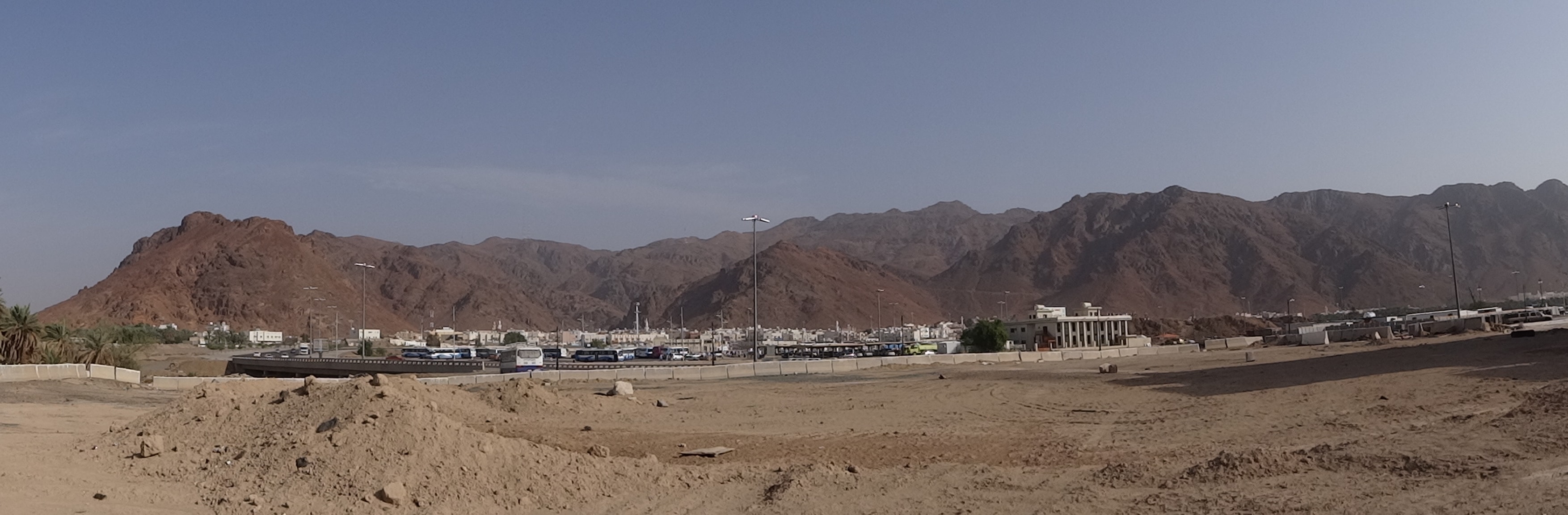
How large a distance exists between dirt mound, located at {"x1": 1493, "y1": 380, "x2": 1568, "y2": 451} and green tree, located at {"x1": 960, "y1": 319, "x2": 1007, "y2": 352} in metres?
68.5

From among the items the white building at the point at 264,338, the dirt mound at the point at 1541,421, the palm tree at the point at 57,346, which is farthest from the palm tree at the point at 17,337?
the white building at the point at 264,338

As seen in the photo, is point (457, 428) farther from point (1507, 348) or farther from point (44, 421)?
point (1507, 348)

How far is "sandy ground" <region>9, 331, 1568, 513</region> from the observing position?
386 inches

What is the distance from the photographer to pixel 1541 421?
39.1ft

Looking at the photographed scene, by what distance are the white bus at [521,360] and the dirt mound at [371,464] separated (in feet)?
122

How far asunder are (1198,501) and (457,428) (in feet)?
26.4

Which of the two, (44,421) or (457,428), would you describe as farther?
(44,421)

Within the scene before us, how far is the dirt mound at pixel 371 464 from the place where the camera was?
10.3m

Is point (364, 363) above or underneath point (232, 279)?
underneath

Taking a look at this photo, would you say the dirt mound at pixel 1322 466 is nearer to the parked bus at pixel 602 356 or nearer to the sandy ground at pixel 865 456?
the sandy ground at pixel 865 456

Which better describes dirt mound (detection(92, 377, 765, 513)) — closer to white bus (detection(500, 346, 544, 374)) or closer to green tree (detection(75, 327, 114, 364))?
green tree (detection(75, 327, 114, 364))

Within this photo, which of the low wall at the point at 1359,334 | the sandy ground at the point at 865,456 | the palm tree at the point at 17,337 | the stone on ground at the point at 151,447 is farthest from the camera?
the low wall at the point at 1359,334

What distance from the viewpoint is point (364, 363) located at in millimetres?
63281

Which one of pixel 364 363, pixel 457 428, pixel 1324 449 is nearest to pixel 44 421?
pixel 457 428
